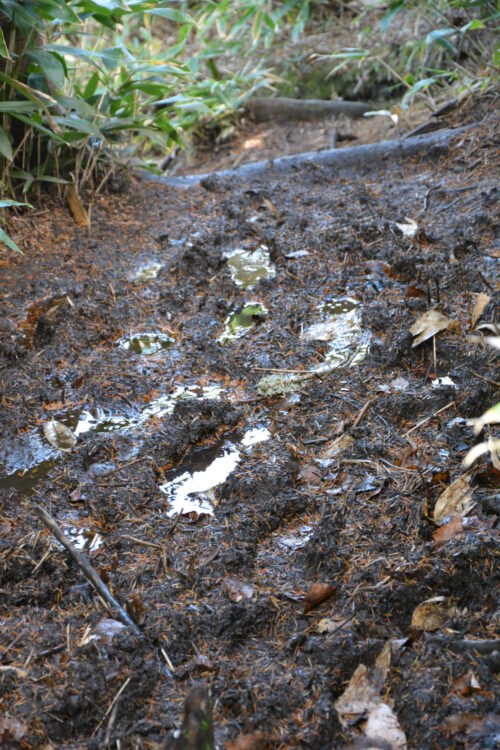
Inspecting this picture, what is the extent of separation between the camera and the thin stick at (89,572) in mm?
1700

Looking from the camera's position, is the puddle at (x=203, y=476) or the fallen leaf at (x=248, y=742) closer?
the fallen leaf at (x=248, y=742)

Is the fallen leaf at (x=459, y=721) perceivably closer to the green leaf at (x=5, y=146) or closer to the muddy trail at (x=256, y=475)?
the muddy trail at (x=256, y=475)

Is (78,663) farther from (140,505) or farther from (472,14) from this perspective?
(472,14)

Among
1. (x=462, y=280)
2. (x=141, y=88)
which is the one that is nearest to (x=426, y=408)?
(x=462, y=280)

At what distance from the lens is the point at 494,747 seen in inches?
52.9

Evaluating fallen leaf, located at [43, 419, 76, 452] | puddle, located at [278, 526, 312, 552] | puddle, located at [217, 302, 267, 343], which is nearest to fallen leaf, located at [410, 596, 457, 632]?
puddle, located at [278, 526, 312, 552]

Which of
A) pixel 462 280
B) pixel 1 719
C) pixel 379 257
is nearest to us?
pixel 1 719

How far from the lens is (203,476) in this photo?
7.60ft

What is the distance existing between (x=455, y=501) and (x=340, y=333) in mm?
1175

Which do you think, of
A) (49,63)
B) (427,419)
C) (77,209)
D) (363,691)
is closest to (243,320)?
(427,419)

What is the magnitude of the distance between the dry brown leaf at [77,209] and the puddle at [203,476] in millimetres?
2047

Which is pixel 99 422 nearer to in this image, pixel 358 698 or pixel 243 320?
pixel 243 320

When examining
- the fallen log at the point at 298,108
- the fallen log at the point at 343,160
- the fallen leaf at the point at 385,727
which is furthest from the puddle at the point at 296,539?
the fallen log at the point at 298,108

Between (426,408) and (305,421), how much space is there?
0.41m
